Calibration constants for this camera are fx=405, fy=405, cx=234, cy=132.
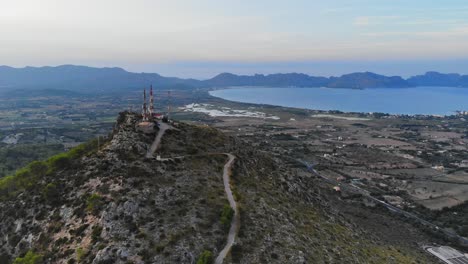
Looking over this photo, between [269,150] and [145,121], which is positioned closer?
[145,121]

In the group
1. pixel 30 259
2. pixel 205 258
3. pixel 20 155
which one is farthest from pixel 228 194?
pixel 20 155

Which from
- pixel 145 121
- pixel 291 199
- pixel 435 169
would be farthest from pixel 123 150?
pixel 435 169

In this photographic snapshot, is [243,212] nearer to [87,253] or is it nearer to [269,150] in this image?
[87,253]

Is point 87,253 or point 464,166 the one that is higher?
point 87,253

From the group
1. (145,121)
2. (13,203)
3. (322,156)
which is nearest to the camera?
(13,203)

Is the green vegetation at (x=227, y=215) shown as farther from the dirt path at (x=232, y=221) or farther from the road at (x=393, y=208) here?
the road at (x=393, y=208)

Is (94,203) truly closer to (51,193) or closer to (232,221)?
(51,193)
